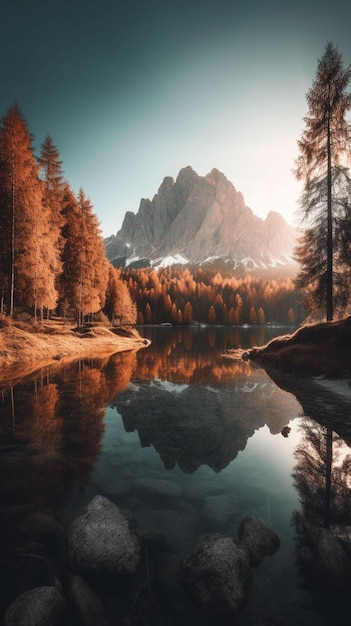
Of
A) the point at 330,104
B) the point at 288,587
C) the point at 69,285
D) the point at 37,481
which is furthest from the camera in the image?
the point at 69,285

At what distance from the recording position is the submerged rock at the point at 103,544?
3.95 meters

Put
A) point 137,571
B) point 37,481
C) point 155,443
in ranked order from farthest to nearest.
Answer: point 155,443 < point 37,481 < point 137,571

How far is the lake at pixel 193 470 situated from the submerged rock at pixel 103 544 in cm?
43

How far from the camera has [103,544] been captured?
4.13m

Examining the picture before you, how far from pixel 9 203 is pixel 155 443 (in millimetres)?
23924

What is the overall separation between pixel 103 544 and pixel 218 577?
1646mm

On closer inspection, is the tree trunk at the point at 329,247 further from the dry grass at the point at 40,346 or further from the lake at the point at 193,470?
the dry grass at the point at 40,346

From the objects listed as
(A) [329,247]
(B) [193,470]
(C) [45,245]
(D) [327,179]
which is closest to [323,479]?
(B) [193,470]

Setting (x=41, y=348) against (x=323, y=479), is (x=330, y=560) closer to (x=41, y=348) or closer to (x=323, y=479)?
(x=323, y=479)

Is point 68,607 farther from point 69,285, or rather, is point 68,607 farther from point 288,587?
point 69,285

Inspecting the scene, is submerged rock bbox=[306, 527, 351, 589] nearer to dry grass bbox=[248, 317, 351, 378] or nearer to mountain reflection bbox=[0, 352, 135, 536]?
mountain reflection bbox=[0, 352, 135, 536]

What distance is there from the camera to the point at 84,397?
12.9 meters

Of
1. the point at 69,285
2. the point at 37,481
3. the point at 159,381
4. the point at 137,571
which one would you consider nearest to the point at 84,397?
the point at 159,381

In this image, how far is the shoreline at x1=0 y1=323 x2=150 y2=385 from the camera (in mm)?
18297
